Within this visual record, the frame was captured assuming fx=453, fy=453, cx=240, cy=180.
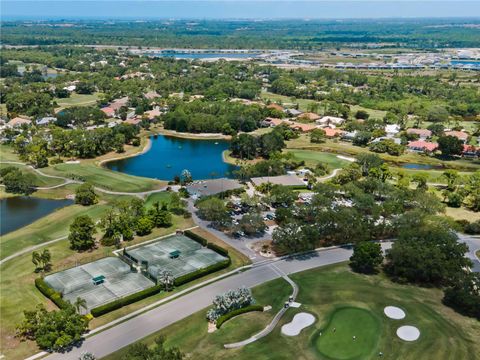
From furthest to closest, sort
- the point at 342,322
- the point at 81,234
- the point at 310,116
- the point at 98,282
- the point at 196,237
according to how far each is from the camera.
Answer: the point at 310,116, the point at 196,237, the point at 81,234, the point at 98,282, the point at 342,322

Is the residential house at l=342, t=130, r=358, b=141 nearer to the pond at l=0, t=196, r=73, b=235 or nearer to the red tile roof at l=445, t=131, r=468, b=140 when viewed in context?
the red tile roof at l=445, t=131, r=468, b=140

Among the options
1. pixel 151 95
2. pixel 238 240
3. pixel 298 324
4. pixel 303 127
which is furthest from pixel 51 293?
pixel 151 95

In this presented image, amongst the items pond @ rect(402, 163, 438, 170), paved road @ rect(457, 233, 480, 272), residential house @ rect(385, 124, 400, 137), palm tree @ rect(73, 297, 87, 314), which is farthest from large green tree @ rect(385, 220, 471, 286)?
residential house @ rect(385, 124, 400, 137)

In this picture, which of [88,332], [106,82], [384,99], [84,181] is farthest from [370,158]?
[106,82]

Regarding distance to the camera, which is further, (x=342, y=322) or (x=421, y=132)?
(x=421, y=132)

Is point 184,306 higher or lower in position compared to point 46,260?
lower

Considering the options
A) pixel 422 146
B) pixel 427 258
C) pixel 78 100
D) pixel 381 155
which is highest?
pixel 427 258

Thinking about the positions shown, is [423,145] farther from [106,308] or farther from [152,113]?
[106,308]

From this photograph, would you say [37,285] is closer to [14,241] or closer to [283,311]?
[14,241]
